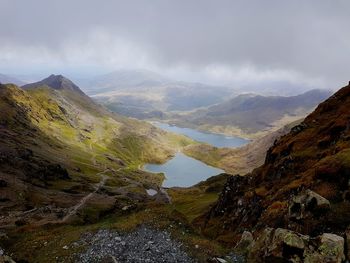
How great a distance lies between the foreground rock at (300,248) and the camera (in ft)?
85.8

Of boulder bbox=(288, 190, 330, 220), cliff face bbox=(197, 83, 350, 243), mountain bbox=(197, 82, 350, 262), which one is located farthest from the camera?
cliff face bbox=(197, 83, 350, 243)

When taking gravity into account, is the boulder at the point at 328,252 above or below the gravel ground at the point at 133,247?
above

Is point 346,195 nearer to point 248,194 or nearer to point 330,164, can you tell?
point 330,164

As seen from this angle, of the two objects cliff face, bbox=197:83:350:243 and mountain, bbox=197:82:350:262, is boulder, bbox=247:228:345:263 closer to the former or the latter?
mountain, bbox=197:82:350:262

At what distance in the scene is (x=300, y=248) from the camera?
2739 cm

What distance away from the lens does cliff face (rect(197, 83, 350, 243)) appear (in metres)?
38.8

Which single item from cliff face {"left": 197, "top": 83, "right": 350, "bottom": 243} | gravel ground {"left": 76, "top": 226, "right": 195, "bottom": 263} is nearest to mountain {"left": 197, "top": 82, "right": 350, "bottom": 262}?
cliff face {"left": 197, "top": 83, "right": 350, "bottom": 243}

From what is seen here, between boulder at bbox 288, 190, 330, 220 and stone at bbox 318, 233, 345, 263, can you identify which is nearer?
stone at bbox 318, 233, 345, 263

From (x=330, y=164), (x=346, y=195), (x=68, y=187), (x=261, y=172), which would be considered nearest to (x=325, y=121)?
(x=261, y=172)

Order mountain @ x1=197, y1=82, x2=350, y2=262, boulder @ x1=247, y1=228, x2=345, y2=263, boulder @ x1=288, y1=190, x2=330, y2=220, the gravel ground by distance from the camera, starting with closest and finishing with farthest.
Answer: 1. boulder @ x1=247, y1=228, x2=345, y2=263
2. mountain @ x1=197, y1=82, x2=350, y2=262
3. the gravel ground
4. boulder @ x1=288, y1=190, x2=330, y2=220

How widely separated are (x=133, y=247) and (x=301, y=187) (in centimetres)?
3303

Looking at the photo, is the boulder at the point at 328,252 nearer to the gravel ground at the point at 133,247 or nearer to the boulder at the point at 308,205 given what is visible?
the gravel ground at the point at 133,247

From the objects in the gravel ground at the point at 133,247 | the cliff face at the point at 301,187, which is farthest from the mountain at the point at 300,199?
the gravel ground at the point at 133,247

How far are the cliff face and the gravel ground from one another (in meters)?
13.8
